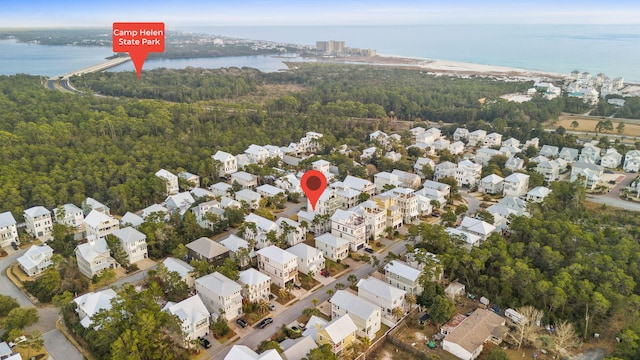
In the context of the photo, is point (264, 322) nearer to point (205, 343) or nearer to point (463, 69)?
point (205, 343)

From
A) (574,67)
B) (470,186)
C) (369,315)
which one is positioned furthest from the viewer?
(574,67)

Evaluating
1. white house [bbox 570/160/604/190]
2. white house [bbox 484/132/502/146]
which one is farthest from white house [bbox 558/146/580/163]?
white house [bbox 484/132/502/146]

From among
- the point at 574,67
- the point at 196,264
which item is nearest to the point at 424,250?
the point at 196,264

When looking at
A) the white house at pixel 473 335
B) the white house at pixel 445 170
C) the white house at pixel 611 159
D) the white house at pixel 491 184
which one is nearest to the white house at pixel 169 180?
the white house at pixel 445 170

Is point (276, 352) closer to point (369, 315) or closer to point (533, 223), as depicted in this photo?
point (369, 315)

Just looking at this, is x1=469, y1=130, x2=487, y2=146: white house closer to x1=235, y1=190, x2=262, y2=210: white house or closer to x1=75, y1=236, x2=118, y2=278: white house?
x1=235, y1=190, x2=262, y2=210: white house
